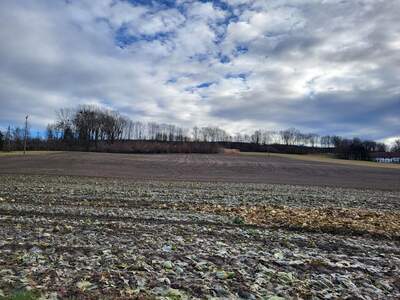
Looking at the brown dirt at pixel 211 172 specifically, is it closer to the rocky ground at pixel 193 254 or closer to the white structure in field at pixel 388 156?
the rocky ground at pixel 193 254

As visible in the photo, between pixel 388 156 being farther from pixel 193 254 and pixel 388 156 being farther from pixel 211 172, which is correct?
pixel 193 254

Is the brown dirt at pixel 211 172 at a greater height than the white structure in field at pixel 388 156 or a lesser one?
lesser

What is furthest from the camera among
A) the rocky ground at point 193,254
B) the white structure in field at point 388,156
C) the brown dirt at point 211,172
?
the white structure in field at point 388,156

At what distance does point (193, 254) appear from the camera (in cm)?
755

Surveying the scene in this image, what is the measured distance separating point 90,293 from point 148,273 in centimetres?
132

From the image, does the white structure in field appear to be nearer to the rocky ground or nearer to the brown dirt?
the brown dirt

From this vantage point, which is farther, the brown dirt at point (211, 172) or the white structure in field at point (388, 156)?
the white structure in field at point (388, 156)

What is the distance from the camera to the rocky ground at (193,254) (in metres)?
5.66

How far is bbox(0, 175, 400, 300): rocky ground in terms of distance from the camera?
5656 millimetres

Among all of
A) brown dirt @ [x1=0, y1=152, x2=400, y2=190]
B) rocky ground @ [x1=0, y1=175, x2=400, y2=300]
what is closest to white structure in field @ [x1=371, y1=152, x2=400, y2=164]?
brown dirt @ [x1=0, y1=152, x2=400, y2=190]

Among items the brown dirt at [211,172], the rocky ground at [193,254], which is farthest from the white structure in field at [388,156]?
the rocky ground at [193,254]

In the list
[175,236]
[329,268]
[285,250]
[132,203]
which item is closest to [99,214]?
[132,203]

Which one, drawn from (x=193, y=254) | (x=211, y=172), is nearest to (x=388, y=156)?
(x=211, y=172)

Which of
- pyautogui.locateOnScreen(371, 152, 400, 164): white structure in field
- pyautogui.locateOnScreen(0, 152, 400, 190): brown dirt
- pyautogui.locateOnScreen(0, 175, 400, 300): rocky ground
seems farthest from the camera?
pyautogui.locateOnScreen(371, 152, 400, 164): white structure in field
